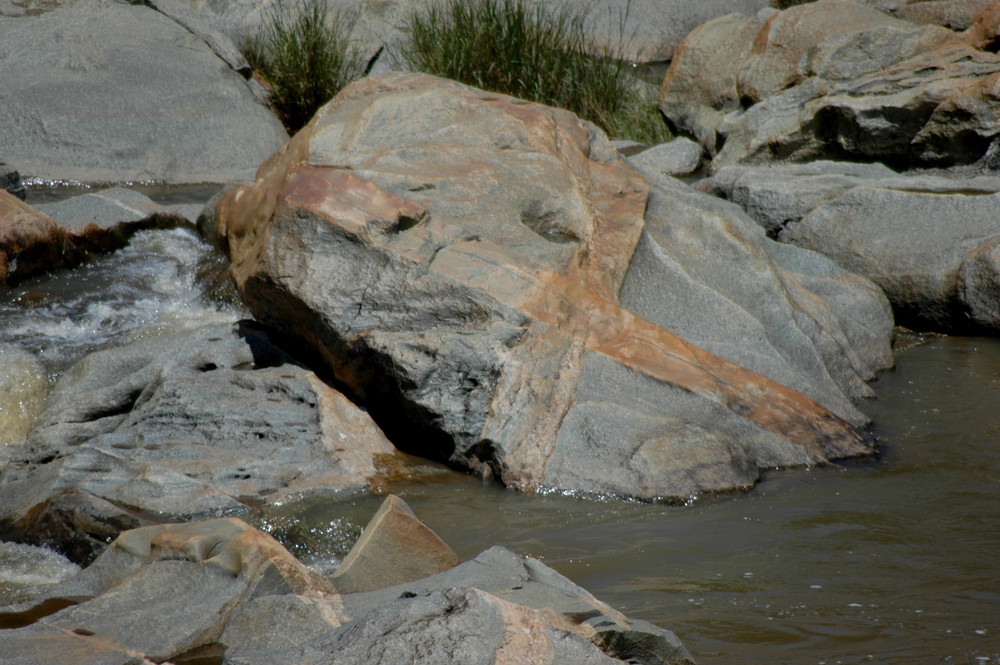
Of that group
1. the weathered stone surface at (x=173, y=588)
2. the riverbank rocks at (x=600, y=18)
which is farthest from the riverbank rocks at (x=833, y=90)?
the weathered stone surface at (x=173, y=588)

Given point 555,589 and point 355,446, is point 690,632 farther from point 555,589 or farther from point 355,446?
point 355,446

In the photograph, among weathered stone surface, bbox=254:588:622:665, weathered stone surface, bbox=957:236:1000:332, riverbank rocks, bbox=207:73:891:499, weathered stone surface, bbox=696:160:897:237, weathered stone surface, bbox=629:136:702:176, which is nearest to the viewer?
weathered stone surface, bbox=254:588:622:665

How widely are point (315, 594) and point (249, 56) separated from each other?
32.3 ft

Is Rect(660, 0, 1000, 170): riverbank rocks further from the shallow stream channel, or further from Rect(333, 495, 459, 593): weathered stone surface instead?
Rect(333, 495, 459, 593): weathered stone surface

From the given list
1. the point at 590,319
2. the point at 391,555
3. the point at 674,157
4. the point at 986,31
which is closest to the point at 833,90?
the point at 986,31

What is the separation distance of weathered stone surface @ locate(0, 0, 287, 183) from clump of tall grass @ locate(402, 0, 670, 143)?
6.24 feet

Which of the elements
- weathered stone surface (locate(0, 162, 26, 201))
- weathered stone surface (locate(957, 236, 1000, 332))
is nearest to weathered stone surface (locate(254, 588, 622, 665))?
weathered stone surface (locate(957, 236, 1000, 332))

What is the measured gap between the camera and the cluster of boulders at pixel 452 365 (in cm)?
257

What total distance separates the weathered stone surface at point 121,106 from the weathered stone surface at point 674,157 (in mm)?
3680

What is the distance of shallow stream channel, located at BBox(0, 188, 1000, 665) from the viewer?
8.79ft

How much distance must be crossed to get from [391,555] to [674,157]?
6.97 metres

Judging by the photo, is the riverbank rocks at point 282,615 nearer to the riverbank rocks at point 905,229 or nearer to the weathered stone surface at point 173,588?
the weathered stone surface at point 173,588

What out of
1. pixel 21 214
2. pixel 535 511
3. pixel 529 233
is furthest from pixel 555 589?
pixel 21 214

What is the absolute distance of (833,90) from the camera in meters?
8.17
